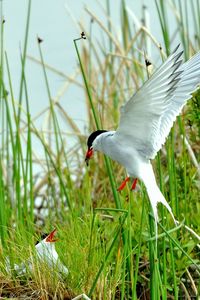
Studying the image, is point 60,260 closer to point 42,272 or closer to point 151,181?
point 42,272

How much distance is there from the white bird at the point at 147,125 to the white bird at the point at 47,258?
81 cm

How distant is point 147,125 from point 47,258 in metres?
1.03

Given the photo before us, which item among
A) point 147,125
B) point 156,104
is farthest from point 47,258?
point 156,104

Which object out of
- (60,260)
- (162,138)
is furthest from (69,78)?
(162,138)

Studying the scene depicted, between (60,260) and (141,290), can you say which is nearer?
(60,260)

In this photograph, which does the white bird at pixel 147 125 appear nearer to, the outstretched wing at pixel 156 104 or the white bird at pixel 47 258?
the outstretched wing at pixel 156 104

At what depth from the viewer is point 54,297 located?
11.4 ft

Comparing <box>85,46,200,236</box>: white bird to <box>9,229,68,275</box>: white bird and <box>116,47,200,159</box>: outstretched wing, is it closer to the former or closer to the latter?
<box>116,47,200,159</box>: outstretched wing

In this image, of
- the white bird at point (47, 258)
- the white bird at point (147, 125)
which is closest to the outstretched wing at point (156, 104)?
the white bird at point (147, 125)

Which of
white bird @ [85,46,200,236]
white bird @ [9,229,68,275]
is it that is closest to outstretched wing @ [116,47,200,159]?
white bird @ [85,46,200,236]

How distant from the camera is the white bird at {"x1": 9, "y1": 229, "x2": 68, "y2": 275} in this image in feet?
11.7

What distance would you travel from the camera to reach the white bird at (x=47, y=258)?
3.58 metres

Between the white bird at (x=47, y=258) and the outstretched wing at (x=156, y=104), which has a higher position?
the outstretched wing at (x=156, y=104)

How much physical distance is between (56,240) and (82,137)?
7.51 feet
